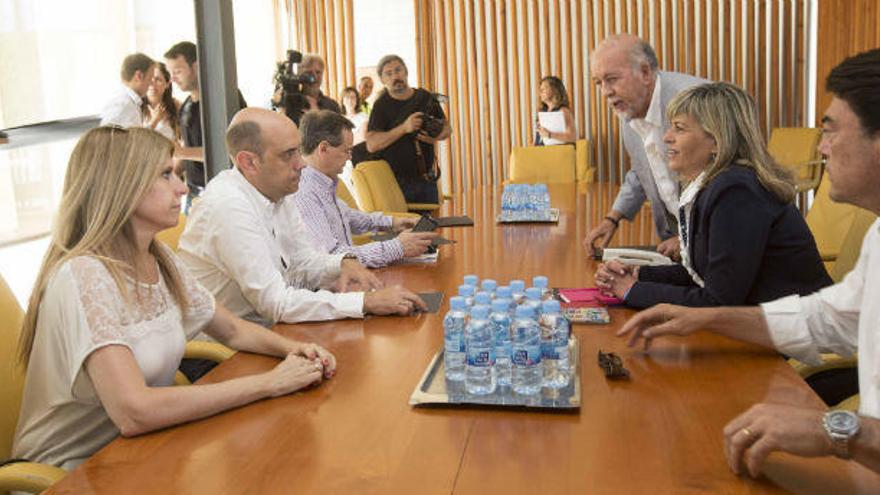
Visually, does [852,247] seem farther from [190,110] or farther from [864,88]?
[190,110]

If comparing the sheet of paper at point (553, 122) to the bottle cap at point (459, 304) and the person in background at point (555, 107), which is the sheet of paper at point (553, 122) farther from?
the bottle cap at point (459, 304)

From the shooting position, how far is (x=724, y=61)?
925 cm

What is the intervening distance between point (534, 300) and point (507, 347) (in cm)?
19

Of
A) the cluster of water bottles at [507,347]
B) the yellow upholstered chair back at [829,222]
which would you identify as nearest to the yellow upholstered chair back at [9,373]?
the cluster of water bottles at [507,347]

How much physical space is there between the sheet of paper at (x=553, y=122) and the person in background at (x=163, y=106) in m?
3.74

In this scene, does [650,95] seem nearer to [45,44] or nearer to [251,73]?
[45,44]

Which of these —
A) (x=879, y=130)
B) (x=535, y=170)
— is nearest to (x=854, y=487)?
(x=879, y=130)

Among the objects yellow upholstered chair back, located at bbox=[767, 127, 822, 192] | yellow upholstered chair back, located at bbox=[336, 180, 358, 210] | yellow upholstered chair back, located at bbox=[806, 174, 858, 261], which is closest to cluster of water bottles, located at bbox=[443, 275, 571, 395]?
yellow upholstered chair back, located at bbox=[806, 174, 858, 261]

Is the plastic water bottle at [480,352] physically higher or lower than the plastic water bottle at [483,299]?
lower

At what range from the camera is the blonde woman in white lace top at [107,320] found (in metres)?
1.91

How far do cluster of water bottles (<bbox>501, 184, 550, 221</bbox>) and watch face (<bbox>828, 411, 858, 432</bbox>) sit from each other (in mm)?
3275

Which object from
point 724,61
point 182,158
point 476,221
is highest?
A: point 724,61

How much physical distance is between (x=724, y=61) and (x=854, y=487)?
27.7 ft

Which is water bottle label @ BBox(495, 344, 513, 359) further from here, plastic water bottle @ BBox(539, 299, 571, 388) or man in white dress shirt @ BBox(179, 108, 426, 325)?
man in white dress shirt @ BBox(179, 108, 426, 325)
